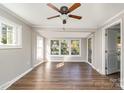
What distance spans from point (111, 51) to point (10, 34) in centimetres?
401

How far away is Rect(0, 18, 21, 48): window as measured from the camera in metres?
4.20

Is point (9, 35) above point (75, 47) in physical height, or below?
above

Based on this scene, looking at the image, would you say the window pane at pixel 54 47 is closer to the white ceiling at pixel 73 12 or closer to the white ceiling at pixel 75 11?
the white ceiling at pixel 75 11

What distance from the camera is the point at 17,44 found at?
5090mm

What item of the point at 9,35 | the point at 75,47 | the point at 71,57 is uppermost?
the point at 9,35

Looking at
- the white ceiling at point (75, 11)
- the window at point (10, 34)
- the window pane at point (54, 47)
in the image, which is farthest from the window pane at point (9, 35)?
the window pane at point (54, 47)

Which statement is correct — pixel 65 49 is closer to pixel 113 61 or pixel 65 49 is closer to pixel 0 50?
pixel 113 61

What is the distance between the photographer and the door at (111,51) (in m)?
5.93

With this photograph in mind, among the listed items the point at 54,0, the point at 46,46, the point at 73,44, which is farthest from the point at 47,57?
the point at 54,0

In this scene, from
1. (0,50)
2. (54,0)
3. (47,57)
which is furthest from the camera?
(47,57)

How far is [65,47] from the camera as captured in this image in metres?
11.5

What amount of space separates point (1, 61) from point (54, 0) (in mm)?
2905

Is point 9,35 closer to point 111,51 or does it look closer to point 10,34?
point 10,34

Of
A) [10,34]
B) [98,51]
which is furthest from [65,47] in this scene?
[10,34]
